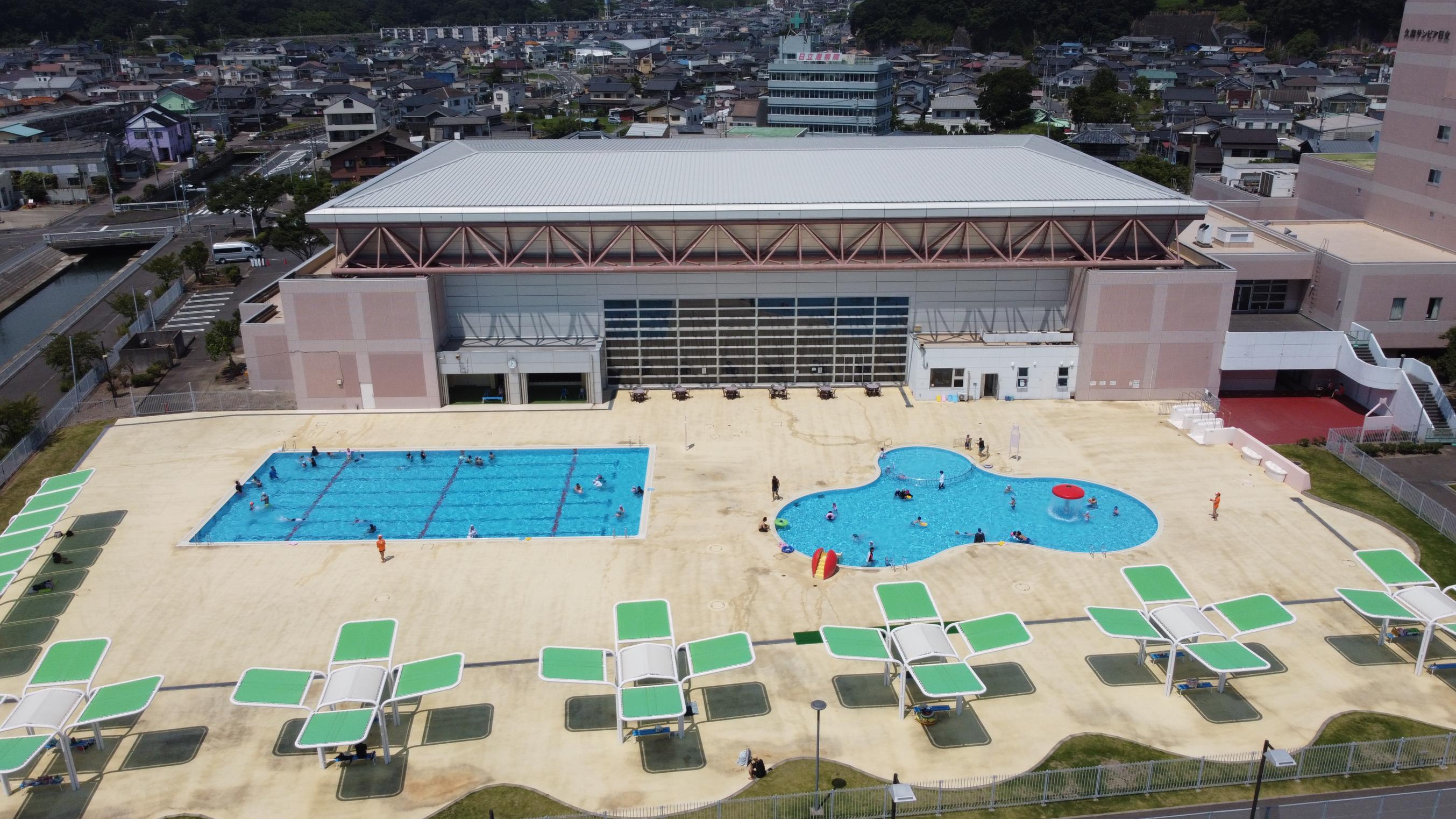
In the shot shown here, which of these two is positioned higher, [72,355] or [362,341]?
[362,341]

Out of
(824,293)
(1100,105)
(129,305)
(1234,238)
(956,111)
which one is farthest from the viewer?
(956,111)

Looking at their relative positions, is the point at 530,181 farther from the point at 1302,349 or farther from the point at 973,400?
the point at 1302,349

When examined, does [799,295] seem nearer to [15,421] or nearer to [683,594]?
[683,594]

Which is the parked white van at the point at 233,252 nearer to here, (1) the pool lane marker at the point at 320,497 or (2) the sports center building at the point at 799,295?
(2) the sports center building at the point at 799,295

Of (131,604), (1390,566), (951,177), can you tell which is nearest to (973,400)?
(951,177)

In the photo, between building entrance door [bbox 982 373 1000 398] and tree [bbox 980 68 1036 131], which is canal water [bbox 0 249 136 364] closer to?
building entrance door [bbox 982 373 1000 398]

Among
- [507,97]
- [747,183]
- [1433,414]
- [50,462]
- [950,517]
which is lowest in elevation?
[950,517]

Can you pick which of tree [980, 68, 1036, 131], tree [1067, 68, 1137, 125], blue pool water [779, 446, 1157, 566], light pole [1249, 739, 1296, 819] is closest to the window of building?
blue pool water [779, 446, 1157, 566]

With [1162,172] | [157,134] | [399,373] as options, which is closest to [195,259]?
[399,373]

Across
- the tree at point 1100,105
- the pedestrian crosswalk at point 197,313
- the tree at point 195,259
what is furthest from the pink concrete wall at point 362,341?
the tree at point 1100,105
